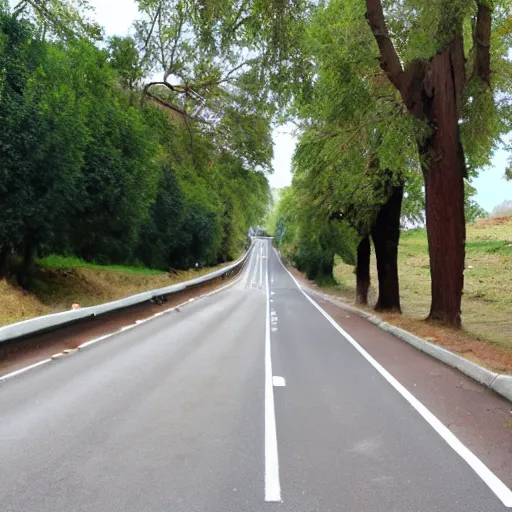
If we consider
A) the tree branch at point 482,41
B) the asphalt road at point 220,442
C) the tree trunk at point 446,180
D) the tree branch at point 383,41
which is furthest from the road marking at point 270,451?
the tree branch at point 482,41

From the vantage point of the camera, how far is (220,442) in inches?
202

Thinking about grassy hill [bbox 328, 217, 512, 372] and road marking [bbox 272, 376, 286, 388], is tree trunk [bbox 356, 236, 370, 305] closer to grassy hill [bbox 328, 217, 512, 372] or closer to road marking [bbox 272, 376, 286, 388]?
grassy hill [bbox 328, 217, 512, 372]

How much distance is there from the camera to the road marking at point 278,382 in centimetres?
767

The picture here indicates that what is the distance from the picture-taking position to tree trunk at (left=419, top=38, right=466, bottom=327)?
13.5 meters

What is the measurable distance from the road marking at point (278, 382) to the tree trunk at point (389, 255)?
40.2 ft

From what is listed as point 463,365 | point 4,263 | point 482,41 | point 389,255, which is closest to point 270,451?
point 463,365

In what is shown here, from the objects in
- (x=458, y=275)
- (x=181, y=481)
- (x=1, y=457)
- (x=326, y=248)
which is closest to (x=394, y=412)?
(x=181, y=481)

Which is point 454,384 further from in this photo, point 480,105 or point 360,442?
point 480,105

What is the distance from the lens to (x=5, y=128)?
15.4m

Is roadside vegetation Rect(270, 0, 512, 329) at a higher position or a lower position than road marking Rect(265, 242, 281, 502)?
higher

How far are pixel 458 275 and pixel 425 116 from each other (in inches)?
176

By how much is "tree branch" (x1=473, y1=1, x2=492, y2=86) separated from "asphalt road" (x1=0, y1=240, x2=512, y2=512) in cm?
910

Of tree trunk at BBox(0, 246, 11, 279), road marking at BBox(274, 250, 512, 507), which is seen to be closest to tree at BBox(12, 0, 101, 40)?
tree trunk at BBox(0, 246, 11, 279)

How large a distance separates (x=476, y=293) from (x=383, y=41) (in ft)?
69.7
